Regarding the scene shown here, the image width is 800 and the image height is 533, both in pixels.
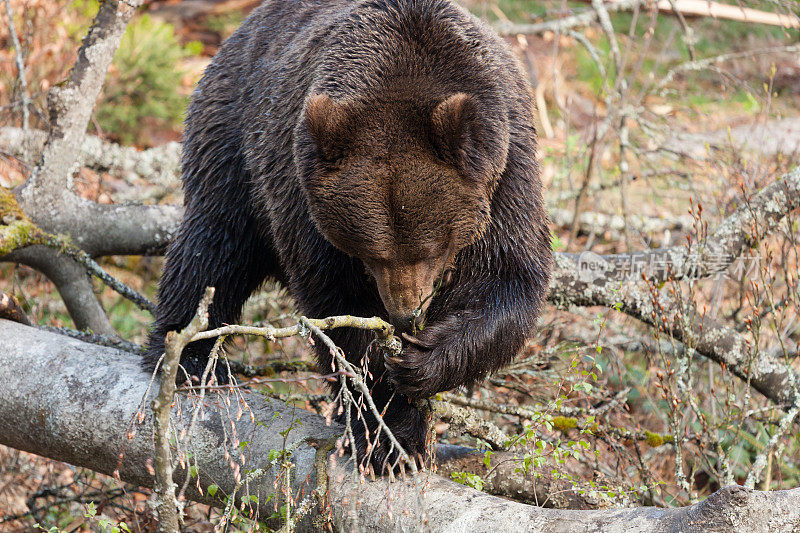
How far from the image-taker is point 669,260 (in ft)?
17.4

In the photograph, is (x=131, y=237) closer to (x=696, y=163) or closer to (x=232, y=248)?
(x=232, y=248)

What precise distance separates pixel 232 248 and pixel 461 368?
5.90 feet

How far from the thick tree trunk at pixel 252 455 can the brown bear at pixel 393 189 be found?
40cm

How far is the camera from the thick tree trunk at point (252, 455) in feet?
8.48

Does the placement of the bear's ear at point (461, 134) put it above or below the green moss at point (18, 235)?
above

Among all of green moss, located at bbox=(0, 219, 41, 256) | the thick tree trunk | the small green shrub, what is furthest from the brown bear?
the small green shrub

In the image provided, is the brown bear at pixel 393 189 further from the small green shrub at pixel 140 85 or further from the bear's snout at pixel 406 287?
the small green shrub at pixel 140 85

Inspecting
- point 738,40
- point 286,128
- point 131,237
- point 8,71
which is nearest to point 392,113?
point 286,128

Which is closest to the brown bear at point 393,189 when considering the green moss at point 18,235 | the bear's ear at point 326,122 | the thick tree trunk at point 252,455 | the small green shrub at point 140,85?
the bear's ear at point 326,122

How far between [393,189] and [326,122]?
15.6 inches

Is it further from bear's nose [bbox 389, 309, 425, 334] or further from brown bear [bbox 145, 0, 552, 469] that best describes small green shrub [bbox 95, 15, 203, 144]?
bear's nose [bbox 389, 309, 425, 334]

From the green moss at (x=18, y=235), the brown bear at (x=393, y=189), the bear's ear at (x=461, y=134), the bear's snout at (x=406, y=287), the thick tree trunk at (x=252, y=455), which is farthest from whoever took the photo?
the green moss at (x=18, y=235)

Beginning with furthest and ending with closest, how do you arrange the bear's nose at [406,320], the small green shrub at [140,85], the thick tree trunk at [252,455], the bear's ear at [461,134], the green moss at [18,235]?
the small green shrub at [140,85] → the green moss at [18,235] → the bear's nose at [406,320] → the bear's ear at [461,134] → the thick tree trunk at [252,455]

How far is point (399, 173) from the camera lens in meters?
3.26
